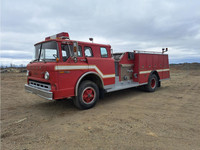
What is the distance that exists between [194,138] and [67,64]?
12.1 ft

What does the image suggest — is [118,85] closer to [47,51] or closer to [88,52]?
[88,52]

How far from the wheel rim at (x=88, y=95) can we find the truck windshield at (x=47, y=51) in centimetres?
151

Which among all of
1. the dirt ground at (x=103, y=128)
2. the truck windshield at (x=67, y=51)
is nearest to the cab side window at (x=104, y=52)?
the truck windshield at (x=67, y=51)

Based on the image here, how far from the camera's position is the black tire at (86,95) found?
14.9ft

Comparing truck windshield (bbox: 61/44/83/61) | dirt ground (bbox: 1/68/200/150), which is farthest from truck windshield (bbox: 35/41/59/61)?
dirt ground (bbox: 1/68/200/150)

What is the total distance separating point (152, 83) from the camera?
808 cm

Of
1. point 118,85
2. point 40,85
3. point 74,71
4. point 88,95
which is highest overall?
point 74,71

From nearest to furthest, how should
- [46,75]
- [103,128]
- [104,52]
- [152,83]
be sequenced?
1. [103,128]
2. [46,75]
3. [104,52]
4. [152,83]

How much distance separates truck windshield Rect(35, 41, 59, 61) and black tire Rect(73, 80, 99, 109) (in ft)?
4.37

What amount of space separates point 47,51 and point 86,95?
1.97 m

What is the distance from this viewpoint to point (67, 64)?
4234 mm

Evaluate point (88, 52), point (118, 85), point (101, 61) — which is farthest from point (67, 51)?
point (118, 85)

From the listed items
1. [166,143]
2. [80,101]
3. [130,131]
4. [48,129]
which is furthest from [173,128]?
[48,129]

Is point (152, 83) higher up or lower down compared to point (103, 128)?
higher up
